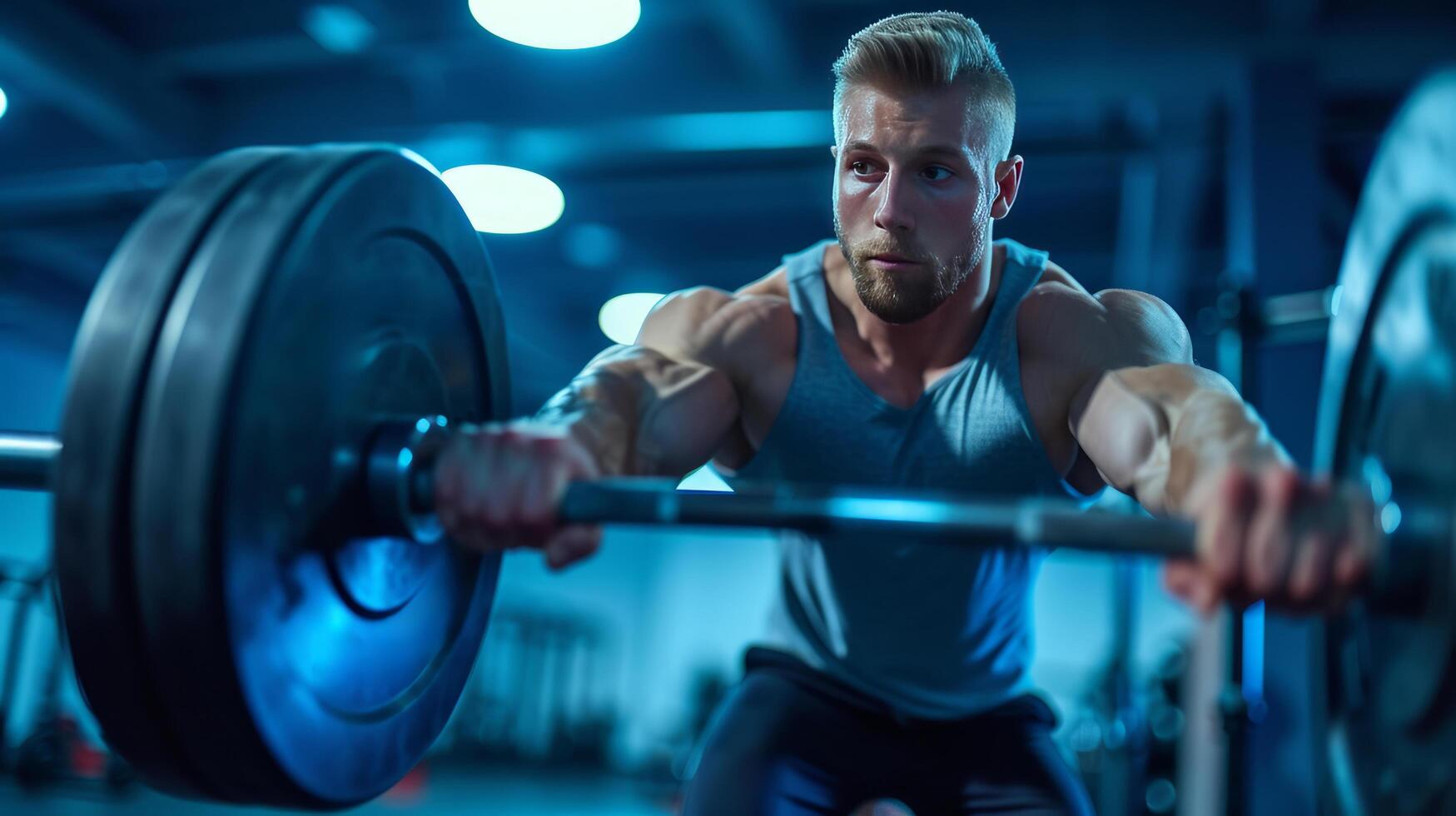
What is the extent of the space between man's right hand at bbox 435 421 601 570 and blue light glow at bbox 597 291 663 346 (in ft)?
15.5

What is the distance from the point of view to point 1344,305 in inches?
57.2

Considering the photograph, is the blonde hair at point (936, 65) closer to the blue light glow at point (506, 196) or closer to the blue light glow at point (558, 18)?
the blue light glow at point (558, 18)

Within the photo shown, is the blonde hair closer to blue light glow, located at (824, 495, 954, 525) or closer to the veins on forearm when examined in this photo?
the veins on forearm

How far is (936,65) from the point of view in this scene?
4.72ft

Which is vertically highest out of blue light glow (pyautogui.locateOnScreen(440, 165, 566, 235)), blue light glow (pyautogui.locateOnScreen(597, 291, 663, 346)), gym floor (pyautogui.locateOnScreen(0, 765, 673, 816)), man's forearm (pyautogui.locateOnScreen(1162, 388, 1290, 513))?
blue light glow (pyautogui.locateOnScreen(597, 291, 663, 346))

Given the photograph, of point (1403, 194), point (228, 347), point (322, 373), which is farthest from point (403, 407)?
point (1403, 194)

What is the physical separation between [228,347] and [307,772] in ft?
1.42

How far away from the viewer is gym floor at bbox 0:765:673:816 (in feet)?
16.3

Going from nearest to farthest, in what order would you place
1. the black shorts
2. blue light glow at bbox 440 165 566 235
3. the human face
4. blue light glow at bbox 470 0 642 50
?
the human face, the black shorts, blue light glow at bbox 470 0 642 50, blue light glow at bbox 440 165 566 235

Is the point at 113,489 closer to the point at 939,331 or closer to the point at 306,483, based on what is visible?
the point at 306,483

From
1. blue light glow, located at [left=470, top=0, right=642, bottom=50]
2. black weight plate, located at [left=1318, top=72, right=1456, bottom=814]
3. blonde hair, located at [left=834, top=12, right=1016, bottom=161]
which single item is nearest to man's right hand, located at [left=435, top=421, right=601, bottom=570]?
blonde hair, located at [left=834, top=12, right=1016, bottom=161]

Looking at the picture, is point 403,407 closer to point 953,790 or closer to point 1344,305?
point 953,790

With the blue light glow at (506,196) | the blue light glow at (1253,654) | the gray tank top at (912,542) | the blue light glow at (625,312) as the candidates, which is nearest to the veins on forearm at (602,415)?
the gray tank top at (912,542)

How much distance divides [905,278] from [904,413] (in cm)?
20
